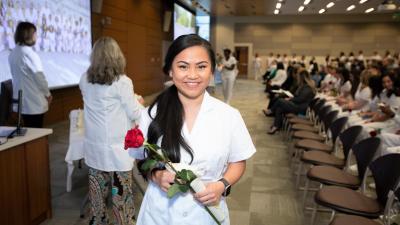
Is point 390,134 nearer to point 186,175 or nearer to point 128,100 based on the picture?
point 128,100

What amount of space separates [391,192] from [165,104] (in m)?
1.71

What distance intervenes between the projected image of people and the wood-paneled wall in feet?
1.29

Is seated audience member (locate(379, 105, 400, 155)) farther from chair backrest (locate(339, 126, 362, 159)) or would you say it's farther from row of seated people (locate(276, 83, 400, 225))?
chair backrest (locate(339, 126, 362, 159))

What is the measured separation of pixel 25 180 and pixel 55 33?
434cm

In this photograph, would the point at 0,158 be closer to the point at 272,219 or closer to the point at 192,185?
the point at 192,185

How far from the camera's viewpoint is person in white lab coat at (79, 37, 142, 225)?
2312 millimetres

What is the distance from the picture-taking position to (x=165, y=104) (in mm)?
1342

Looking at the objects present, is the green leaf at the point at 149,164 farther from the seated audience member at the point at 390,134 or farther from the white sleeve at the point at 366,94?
the white sleeve at the point at 366,94

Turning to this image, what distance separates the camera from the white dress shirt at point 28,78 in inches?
148

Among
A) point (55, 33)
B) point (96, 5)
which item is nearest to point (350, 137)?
point (55, 33)

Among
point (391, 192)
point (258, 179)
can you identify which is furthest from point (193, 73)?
point (258, 179)

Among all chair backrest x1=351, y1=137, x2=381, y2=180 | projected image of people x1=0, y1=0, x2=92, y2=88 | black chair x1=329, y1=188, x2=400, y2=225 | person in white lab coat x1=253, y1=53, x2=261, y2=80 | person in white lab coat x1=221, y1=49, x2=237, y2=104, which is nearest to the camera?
black chair x1=329, y1=188, x2=400, y2=225

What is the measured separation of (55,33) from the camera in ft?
20.7

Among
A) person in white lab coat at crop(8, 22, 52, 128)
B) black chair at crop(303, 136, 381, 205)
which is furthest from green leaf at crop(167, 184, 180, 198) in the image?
person in white lab coat at crop(8, 22, 52, 128)
